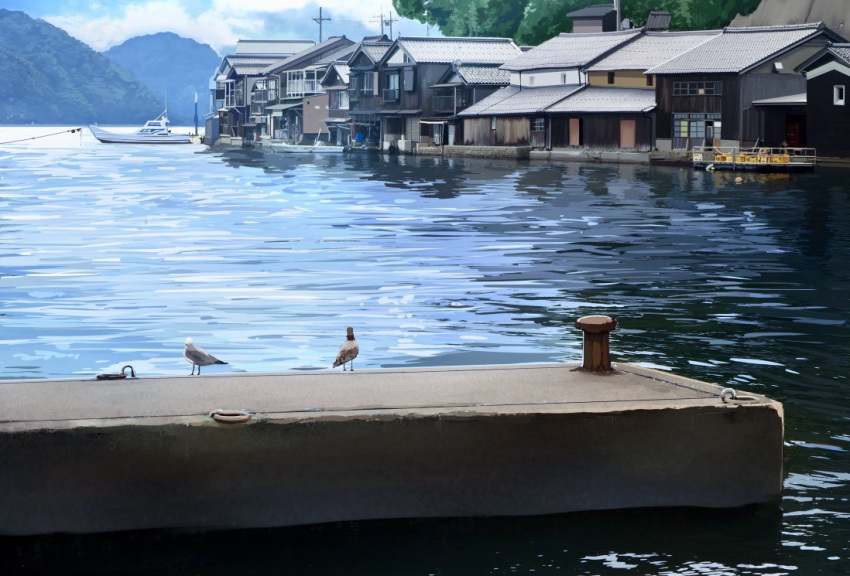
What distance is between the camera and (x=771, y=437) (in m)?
9.70

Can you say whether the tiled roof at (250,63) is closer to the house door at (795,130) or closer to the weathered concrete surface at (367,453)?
the house door at (795,130)

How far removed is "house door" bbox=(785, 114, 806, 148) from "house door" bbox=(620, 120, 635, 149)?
9.93 metres

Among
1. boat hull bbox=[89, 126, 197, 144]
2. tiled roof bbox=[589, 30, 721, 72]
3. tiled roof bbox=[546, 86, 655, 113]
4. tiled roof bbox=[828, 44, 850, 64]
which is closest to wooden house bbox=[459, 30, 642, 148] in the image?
tiled roof bbox=[589, 30, 721, 72]

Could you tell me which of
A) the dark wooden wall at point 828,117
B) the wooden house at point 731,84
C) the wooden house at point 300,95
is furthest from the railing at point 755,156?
the wooden house at point 300,95

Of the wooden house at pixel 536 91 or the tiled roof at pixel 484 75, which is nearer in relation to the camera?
the wooden house at pixel 536 91

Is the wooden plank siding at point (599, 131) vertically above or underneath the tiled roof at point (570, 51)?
underneath

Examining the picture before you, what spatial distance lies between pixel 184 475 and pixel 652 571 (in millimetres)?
3524

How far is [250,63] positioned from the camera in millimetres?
143750

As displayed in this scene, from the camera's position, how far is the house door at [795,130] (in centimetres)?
6962

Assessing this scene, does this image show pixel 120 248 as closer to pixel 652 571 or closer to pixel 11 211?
pixel 11 211

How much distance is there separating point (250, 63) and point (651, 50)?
72.5m

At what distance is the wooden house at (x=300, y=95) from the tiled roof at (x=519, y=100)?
3149 cm

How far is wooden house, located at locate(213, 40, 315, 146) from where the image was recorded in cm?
14112

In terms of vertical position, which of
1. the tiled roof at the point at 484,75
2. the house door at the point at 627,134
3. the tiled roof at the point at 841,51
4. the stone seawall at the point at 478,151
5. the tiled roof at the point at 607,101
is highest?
the tiled roof at the point at 484,75
